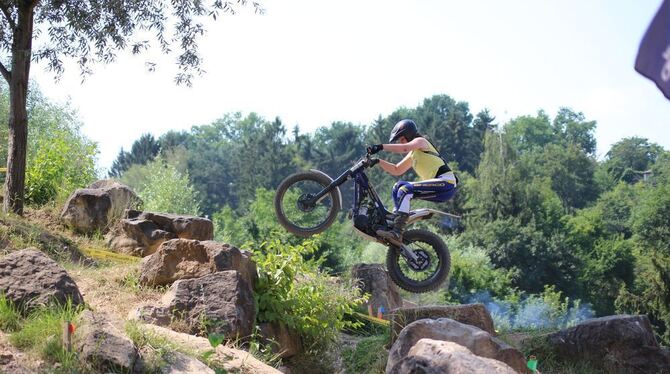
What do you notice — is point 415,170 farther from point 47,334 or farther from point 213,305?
point 47,334

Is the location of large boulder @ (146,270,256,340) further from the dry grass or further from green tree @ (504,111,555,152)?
green tree @ (504,111,555,152)

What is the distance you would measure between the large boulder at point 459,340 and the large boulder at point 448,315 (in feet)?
7.09

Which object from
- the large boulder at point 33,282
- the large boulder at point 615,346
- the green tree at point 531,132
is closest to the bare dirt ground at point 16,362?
the large boulder at point 33,282

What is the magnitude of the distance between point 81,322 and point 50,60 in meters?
9.37

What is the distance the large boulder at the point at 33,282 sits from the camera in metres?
8.33

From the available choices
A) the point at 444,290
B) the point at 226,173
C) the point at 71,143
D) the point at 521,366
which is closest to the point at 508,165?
the point at 444,290

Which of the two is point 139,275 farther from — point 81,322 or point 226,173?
point 226,173

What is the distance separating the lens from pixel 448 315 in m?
12.7

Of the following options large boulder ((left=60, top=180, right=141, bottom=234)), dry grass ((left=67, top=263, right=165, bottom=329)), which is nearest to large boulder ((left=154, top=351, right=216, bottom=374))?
dry grass ((left=67, top=263, right=165, bottom=329))

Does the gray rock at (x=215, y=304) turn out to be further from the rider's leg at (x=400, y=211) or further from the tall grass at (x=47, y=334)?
the rider's leg at (x=400, y=211)

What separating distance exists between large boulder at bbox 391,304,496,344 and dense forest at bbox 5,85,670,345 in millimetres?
6810

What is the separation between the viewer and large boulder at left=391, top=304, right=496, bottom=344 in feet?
41.5

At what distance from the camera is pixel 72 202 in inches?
612

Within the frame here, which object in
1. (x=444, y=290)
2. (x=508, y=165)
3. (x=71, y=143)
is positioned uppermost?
(x=508, y=165)
